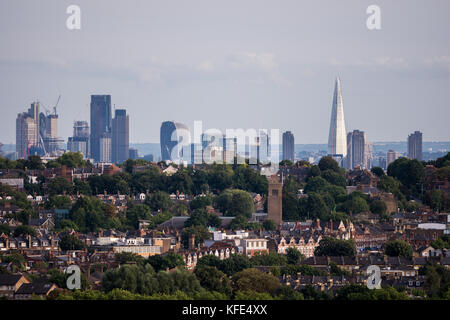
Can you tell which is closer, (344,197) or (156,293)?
(156,293)

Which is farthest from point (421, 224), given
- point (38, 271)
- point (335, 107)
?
point (335, 107)

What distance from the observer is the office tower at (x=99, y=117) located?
7490 inches

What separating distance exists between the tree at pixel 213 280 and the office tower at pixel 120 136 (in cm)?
13630

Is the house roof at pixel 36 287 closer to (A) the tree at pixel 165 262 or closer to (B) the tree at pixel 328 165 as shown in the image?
(A) the tree at pixel 165 262

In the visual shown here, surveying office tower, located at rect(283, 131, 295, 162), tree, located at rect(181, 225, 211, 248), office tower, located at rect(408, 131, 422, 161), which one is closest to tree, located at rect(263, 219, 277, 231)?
tree, located at rect(181, 225, 211, 248)

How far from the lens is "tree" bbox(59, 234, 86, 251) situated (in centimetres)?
6798

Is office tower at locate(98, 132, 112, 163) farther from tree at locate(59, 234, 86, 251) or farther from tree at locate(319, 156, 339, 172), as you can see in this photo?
tree at locate(59, 234, 86, 251)

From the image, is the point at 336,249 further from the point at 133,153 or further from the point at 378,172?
the point at 133,153

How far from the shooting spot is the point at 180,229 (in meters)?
79.1

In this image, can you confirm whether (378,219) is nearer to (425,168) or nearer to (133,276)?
(425,168)

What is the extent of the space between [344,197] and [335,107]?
99908 millimetres

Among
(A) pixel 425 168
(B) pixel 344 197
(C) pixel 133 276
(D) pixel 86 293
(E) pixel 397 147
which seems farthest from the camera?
(E) pixel 397 147

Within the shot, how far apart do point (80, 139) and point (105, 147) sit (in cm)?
607

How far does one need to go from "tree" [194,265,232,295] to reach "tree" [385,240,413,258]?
14.2 metres
